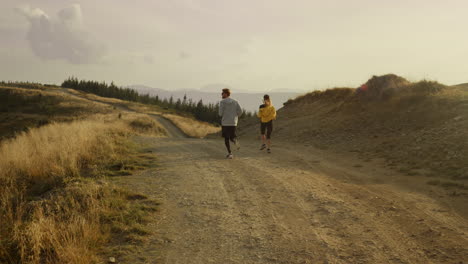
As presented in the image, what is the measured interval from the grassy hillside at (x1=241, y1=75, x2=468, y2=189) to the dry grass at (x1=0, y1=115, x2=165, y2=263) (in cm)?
723

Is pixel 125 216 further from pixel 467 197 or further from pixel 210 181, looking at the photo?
pixel 467 197

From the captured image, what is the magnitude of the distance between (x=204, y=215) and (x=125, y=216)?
126 centimetres

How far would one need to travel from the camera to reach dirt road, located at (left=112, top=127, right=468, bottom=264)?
12.0 feet

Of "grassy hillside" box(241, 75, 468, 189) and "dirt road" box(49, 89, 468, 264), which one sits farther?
"grassy hillside" box(241, 75, 468, 189)

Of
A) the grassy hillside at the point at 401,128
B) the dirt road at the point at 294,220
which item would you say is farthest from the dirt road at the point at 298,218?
the grassy hillside at the point at 401,128

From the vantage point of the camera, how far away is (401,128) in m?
12.8

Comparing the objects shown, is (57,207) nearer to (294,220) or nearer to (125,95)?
(294,220)

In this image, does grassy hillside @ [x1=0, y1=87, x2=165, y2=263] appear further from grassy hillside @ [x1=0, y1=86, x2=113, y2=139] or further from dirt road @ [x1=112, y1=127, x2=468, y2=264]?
grassy hillside @ [x1=0, y1=86, x2=113, y2=139]

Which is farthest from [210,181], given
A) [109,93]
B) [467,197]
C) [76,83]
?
[76,83]

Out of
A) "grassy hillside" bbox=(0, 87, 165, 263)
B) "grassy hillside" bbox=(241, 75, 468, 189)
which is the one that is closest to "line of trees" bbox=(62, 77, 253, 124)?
"grassy hillside" bbox=(241, 75, 468, 189)

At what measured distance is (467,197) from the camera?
5773 millimetres

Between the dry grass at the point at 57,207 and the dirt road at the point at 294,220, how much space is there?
0.71 metres

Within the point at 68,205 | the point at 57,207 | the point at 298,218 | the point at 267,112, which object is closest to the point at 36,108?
the point at 267,112

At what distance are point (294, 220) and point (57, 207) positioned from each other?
384 cm
